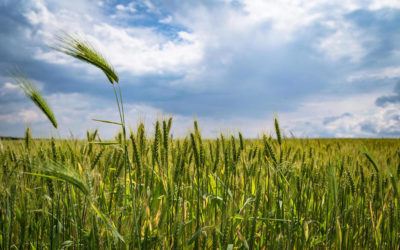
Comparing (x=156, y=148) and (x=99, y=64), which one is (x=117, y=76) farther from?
(x=156, y=148)

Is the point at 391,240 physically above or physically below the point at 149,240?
below

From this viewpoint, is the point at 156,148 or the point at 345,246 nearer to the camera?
the point at 156,148

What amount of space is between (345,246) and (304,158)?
1035 millimetres

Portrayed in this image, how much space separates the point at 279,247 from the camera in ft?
5.15

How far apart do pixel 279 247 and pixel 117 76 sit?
4.57 feet

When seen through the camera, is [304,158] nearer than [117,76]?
No

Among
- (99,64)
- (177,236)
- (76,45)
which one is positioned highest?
(76,45)

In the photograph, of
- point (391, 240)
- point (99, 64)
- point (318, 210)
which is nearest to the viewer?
point (99, 64)

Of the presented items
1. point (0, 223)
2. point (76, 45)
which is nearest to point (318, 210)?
point (76, 45)

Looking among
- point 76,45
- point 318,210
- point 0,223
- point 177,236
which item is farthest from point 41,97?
point 318,210

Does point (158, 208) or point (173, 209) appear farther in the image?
point (158, 208)

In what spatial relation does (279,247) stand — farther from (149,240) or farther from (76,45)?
(76,45)

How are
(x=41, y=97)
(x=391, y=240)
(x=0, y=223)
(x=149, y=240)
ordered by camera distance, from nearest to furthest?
1. (x=149, y=240)
2. (x=41, y=97)
3. (x=0, y=223)
4. (x=391, y=240)

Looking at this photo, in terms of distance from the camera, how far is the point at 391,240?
2311mm
